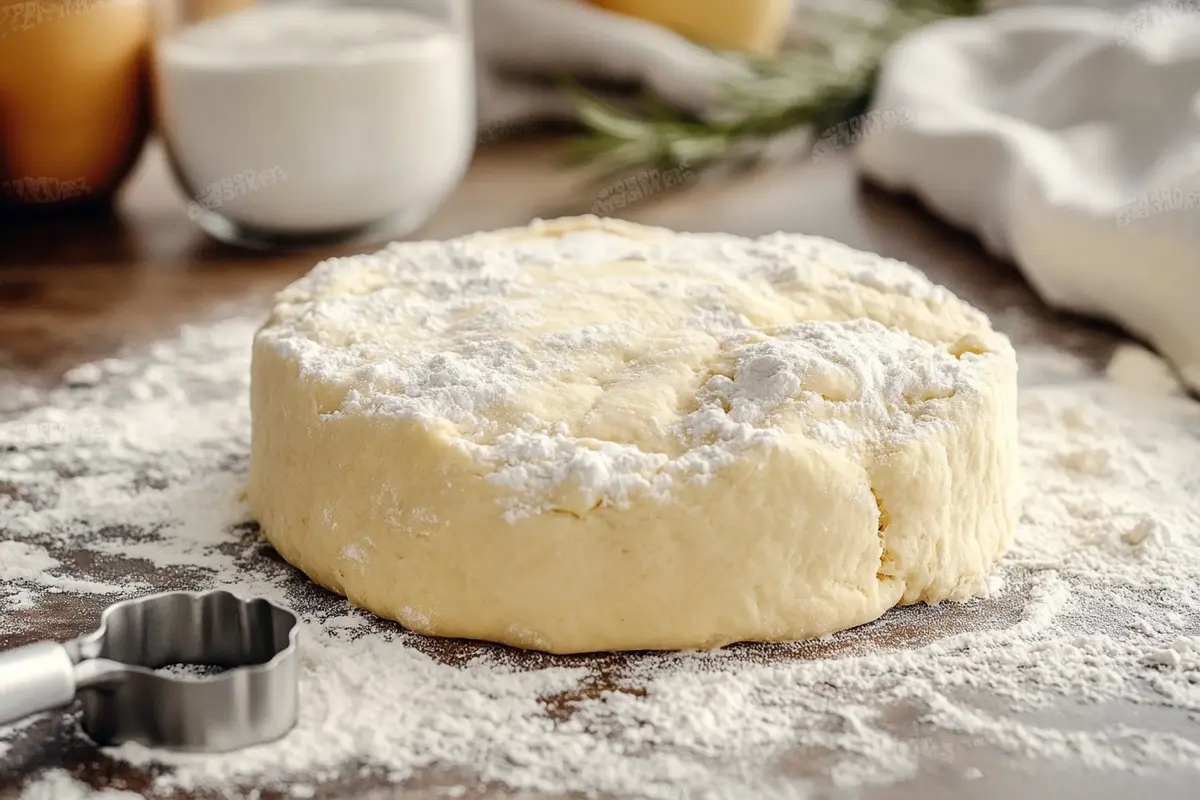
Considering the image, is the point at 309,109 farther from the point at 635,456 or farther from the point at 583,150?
the point at 635,456

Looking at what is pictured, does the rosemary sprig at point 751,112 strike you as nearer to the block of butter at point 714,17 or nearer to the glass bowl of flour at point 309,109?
the block of butter at point 714,17

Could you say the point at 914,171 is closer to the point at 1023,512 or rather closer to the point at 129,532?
the point at 1023,512

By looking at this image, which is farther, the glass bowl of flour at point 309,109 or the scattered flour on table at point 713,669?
the glass bowl of flour at point 309,109

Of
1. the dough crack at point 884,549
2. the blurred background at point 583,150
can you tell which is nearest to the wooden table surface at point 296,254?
the blurred background at point 583,150

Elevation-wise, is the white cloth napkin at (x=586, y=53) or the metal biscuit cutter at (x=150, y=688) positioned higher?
the white cloth napkin at (x=586, y=53)

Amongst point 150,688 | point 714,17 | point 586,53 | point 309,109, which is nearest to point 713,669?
point 150,688

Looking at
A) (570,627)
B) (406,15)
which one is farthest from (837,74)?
(570,627)

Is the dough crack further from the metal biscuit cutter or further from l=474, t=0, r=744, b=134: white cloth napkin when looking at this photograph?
l=474, t=0, r=744, b=134: white cloth napkin
